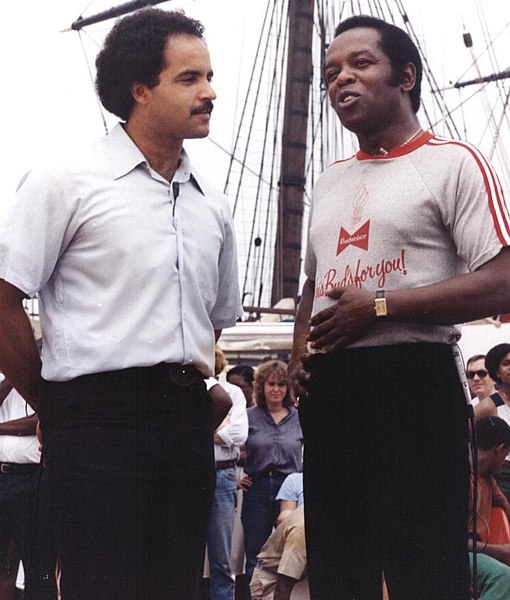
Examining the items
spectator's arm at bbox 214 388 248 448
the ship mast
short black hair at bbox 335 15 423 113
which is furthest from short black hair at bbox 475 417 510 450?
the ship mast

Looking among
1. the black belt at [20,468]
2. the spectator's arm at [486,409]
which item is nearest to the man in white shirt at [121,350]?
the black belt at [20,468]

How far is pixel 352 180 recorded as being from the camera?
2.67 meters

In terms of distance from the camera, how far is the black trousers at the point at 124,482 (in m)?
2.27

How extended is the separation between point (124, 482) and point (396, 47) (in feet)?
4.31

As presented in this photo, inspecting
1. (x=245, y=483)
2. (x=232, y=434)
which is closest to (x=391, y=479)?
(x=232, y=434)

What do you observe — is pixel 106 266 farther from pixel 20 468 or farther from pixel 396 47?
pixel 20 468

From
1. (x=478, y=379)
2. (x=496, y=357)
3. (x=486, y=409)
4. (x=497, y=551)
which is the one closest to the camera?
(x=497, y=551)

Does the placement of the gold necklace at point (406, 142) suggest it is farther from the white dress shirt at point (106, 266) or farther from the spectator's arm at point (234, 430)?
the spectator's arm at point (234, 430)

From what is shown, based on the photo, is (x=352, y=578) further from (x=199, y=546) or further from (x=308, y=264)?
(x=308, y=264)

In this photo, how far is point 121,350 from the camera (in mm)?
2330

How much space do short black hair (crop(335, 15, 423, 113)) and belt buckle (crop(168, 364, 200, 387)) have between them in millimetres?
911

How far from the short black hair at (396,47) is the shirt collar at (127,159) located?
570mm

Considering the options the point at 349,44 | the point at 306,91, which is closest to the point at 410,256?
the point at 349,44

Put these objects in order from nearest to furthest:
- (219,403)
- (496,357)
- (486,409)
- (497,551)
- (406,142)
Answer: (406,142) → (219,403) → (497,551) → (486,409) → (496,357)
